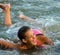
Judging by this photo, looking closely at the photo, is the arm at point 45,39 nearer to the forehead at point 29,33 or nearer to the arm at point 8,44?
the forehead at point 29,33

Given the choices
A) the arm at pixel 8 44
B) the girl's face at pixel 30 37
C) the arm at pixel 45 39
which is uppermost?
the girl's face at pixel 30 37

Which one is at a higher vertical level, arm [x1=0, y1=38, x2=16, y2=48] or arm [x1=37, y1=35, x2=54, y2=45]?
arm [x1=37, y1=35, x2=54, y2=45]

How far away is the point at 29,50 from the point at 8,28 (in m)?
1.59

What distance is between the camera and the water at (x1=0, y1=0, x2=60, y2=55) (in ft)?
20.9

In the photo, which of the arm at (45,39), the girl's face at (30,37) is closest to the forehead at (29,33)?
the girl's face at (30,37)

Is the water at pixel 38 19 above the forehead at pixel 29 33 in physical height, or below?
below

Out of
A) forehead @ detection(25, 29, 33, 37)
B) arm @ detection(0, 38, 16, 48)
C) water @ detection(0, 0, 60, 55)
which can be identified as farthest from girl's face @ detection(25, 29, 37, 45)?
arm @ detection(0, 38, 16, 48)

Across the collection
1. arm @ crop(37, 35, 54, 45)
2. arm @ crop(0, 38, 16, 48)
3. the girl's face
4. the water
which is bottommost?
the water

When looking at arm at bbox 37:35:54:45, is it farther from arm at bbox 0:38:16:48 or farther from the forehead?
arm at bbox 0:38:16:48

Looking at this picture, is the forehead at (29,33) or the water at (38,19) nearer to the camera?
the forehead at (29,33)

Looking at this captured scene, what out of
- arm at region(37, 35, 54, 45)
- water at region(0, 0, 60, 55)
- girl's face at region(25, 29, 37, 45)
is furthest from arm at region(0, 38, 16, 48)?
arm at region(37, 35, 54, 45)

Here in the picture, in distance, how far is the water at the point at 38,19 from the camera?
20.9 ft

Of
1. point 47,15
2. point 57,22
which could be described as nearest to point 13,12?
point 47,15

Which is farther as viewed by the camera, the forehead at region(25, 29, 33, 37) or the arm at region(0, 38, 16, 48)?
the arm at region(0, 38, 16, 48)
